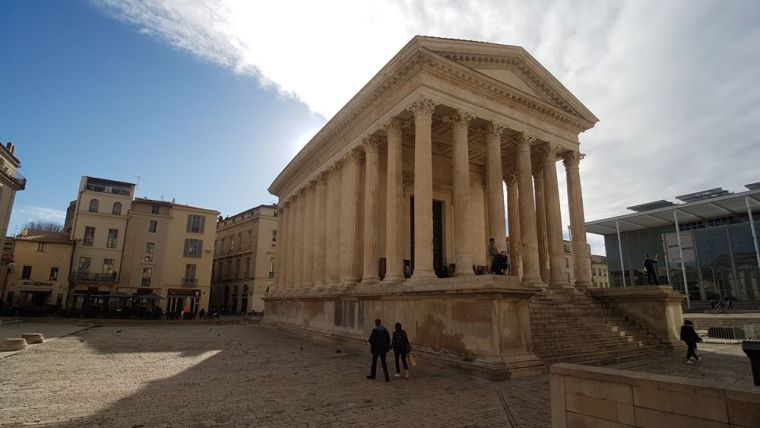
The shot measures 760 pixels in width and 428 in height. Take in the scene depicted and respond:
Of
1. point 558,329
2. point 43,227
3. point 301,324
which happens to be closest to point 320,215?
point 301,324

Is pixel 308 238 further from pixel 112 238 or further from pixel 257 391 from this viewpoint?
pixel 112 238

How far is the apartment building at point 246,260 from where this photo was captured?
158 ft

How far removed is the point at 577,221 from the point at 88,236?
43.2 meters

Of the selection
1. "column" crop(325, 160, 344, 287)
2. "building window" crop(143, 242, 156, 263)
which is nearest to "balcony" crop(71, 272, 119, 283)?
"building window" crop(143, 242, 156, 263)

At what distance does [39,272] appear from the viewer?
124 feet

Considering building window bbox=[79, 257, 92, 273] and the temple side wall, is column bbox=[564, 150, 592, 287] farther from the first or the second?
building window bbox=[79, 257, 92, 273]

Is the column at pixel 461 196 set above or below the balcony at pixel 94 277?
above

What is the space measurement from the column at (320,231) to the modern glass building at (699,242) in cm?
3014

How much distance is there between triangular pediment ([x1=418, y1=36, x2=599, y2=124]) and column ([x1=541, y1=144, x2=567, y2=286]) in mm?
2709

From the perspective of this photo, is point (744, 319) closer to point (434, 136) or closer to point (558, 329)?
point (558, 329)

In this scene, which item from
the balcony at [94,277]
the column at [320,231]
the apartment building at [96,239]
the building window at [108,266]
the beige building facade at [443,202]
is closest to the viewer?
the beige building facade at [443,202]

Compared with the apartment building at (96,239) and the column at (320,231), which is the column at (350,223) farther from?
the apartment building at (96,239)

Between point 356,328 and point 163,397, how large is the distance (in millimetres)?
9722

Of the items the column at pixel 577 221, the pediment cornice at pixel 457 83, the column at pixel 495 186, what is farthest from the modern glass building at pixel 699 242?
the column at pixel 495 186
